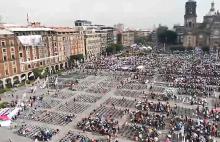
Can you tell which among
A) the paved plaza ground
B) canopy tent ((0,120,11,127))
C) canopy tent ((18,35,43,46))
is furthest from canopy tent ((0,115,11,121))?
canopy tent ((18,35,43,46))

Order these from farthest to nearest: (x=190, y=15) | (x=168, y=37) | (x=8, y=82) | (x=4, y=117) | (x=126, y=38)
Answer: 1. (x=126, y=38)
2. (x=168, y=37)
3. (x=190, y=15)
4. (x=8, y=82)
5. (x=4, y=117)

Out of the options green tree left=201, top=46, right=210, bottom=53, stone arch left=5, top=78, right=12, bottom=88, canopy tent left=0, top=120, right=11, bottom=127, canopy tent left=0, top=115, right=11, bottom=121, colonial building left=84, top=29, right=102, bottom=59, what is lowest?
canopy tent left=0, top=120, right=11, bottom=127

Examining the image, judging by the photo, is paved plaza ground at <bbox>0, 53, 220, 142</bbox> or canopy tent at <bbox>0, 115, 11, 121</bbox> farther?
canopy tent at <bbox>0, 115, 11, 121</bbox>

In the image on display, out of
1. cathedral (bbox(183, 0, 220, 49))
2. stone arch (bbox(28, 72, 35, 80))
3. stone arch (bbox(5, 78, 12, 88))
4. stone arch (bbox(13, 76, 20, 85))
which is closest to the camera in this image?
stone arch (bbox(5, 78, 12, 88))

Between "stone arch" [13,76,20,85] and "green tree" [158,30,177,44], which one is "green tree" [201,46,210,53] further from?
"stone arch" [13,76,20,85]

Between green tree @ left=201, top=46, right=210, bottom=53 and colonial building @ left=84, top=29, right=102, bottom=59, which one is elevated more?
colonial building @ left=84, top=29, right=102, bottom=59

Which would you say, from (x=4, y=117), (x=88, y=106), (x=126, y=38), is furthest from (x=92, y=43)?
(x=4, y=117)

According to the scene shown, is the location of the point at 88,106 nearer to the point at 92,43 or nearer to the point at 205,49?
the point at 92,43

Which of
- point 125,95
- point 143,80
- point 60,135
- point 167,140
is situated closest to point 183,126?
point 167,140

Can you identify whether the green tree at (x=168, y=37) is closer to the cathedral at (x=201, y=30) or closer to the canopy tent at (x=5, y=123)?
the cathedral at (x=201, y=30)

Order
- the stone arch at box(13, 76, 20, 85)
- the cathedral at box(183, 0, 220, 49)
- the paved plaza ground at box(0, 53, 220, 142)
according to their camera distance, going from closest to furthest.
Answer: the paved plaza ground at box(0, 53, 220, 142), the stone arch at box(13, 76, 20, 85), the cathedral at box(183, 0, 220, 49)
